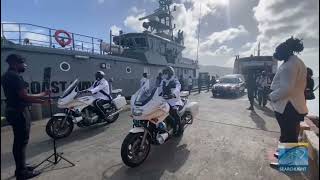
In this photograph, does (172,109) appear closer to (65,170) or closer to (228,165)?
(228,165)

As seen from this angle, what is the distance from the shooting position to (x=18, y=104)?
3.62m

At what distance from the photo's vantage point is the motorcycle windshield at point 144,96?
16.4ft

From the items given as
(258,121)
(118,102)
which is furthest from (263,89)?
(118,102)

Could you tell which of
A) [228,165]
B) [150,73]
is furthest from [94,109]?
[150,73]

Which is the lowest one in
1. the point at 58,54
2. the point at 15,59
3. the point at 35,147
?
the point at 35,147

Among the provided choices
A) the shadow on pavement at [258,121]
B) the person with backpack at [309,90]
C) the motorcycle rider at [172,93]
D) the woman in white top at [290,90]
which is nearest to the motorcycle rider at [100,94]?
the motorcycle rider at [172,93]

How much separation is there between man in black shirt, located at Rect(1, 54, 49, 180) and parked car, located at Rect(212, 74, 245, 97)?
1601 centimetres

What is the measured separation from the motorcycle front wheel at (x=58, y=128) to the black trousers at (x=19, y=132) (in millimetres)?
2858

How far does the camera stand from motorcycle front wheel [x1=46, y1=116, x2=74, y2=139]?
679 centimetres

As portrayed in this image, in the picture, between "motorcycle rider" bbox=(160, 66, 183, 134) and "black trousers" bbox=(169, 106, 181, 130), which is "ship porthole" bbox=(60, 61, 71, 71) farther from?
"black trousers" bbox=(169, 106, 181, 130)

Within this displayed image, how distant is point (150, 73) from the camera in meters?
19.0

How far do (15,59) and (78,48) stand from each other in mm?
10491

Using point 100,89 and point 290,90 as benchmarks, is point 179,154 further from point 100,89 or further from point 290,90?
point 100,89

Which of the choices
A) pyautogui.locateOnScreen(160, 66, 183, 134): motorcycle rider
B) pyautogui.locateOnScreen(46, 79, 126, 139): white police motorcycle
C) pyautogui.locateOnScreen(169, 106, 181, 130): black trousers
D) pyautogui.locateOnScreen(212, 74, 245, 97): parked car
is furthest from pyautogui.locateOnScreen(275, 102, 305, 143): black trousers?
pyautogui.locateOnScreen(212, 74, 245, 97): parked car
